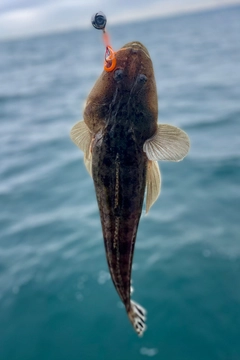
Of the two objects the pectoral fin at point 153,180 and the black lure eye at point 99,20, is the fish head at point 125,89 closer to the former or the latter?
the pectoral fin at point 153,180

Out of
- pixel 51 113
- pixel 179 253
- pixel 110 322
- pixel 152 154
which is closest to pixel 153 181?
pixel 152 154

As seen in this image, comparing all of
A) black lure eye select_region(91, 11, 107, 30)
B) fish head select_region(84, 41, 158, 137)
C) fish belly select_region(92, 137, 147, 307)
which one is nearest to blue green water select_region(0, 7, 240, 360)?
fish belly select_region(92, 137, 147, 307)

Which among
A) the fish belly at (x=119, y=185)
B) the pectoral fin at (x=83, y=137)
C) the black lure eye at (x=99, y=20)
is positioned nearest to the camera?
the black lure eye at (x=99, y=20)

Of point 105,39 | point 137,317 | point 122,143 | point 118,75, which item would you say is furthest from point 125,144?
point 137,317

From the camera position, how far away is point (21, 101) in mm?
35156

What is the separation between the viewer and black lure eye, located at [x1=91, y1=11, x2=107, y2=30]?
2.48 metres

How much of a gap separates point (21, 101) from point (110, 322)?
28.9 m

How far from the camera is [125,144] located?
3.01m

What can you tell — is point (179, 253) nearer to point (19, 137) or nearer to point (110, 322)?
point (110, 322)

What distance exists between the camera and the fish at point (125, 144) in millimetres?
3008

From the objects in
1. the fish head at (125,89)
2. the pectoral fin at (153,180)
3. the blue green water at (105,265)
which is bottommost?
the blue green water at (105,265)

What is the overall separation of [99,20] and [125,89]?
0.79 m

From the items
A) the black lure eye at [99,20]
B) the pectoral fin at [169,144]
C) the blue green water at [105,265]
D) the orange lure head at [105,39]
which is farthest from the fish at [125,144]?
the blue green water at [105,265]

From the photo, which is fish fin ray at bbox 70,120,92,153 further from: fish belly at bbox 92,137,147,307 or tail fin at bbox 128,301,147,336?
tail fin at bbox 128,301,147,336
